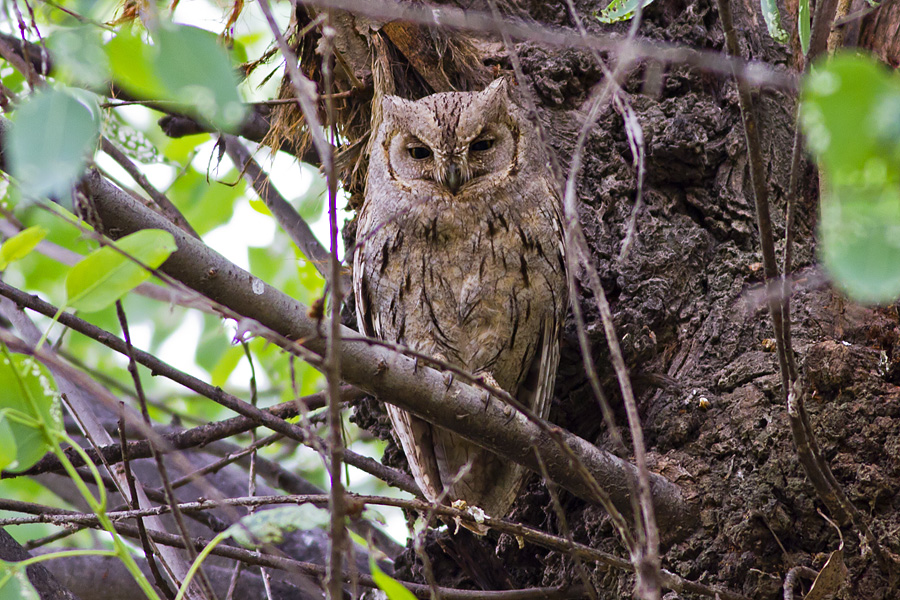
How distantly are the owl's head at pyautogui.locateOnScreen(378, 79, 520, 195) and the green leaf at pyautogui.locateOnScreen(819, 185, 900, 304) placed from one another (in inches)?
68.2

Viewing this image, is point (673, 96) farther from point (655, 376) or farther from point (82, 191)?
point (82, 191)

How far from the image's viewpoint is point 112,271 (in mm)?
1073

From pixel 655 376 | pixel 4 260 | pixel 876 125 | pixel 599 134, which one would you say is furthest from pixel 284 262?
pixel 876 125

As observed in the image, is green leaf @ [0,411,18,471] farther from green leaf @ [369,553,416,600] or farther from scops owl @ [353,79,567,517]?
scops owl @ [353,79,567,517]

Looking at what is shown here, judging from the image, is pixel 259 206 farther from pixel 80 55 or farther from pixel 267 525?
pixel 80 55

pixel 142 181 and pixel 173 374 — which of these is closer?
pixel 173 374

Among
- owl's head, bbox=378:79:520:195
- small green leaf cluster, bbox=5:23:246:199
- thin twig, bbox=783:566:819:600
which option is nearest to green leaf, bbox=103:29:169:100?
small green leaf cluster, bbox=5:23:246:199

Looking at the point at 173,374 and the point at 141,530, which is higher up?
the point at 173,374

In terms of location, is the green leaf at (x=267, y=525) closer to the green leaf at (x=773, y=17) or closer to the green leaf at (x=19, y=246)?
the green leaf at (x=19, y=246)

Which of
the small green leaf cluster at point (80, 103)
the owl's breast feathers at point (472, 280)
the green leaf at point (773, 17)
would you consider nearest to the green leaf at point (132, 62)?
the small green leaf cluster at point (80, 103)

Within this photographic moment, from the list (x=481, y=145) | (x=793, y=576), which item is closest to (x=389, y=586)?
(x=793, y=576)

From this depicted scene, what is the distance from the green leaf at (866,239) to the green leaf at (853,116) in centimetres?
2

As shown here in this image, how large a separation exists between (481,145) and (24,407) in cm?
170

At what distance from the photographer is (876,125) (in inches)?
26.0
